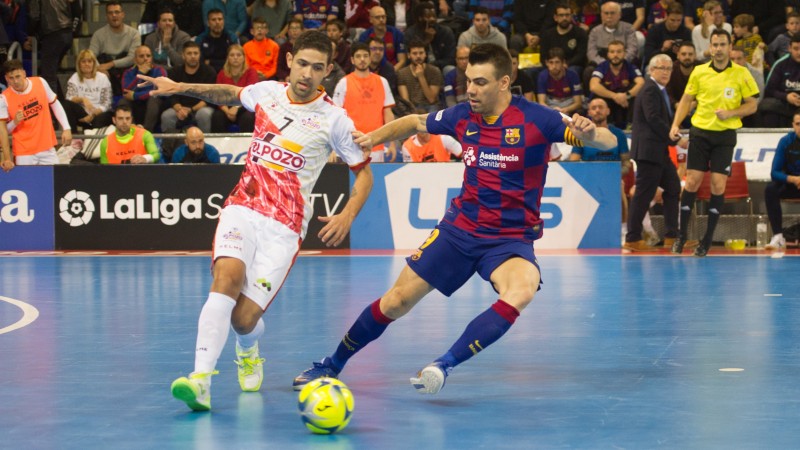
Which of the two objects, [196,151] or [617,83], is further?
[617,83]

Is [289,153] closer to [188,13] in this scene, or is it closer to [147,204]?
[147,204]

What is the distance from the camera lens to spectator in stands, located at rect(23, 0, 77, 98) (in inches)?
792

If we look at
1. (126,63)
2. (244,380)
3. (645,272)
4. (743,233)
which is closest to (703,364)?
(244,380)

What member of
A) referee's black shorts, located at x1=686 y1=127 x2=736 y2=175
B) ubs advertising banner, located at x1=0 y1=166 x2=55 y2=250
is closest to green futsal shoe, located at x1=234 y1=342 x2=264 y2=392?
referee's black shorts, located at x1=686 y1=127 x2=736 y2=175

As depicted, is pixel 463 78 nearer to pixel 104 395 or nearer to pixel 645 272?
pixel 645 272

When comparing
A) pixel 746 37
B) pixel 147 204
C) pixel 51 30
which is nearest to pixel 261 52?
pixel 147 204

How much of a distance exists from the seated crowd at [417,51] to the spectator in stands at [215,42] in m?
0.02

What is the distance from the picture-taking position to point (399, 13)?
2030 centimetres

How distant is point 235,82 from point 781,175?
797cm

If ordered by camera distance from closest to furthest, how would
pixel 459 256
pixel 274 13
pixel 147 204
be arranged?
pixel 459 256
pixel 147 204
pixel 274 13

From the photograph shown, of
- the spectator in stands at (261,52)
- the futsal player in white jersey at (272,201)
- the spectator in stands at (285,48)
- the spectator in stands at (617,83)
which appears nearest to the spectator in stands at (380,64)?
the spectator in stands at (285,48)

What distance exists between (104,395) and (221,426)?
3.51 ft

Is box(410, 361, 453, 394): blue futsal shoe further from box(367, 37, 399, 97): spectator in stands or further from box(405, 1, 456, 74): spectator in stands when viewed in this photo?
box(405, 1, 456, 74): spectator in stands

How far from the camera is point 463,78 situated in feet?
59.8
